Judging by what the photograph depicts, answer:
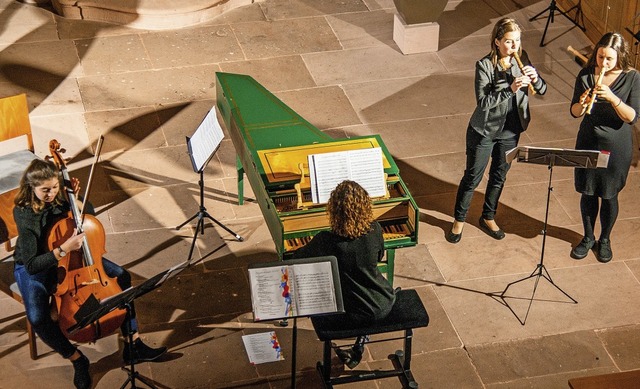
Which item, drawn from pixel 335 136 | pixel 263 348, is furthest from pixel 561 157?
pixel 335 136

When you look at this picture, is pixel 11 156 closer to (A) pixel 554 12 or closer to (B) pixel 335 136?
(B) pixel 335 136

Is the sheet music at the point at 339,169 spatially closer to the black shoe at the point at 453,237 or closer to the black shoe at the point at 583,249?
the black shoe at the point at 453,237

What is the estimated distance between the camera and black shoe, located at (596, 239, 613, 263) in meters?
7.37

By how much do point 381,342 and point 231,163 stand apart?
2521 mm

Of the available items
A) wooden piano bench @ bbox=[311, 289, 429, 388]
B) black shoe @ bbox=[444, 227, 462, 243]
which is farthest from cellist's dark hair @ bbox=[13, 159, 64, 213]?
black shoe @ bbox=[444, 227, 462, 243]

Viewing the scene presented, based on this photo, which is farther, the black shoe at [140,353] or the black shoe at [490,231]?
the black shoe at [490,231]

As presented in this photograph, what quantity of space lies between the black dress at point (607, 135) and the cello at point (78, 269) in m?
3.36

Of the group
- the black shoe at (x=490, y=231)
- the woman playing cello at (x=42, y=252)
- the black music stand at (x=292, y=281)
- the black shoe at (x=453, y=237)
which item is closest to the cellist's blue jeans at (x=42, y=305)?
the woman playing cello at (x=42, y=252)

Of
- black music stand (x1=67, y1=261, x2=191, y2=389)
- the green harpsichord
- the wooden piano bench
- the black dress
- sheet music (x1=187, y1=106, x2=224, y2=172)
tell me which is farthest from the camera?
sheet music (x1=187, y1=106, x2=224, y2=172)

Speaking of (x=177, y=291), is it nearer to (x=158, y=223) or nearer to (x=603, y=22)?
(x=158, y=223)

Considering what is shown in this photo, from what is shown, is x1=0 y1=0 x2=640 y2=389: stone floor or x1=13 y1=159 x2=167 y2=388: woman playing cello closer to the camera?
x1=13 y1=159 x2=167 y2=388: woman playing cello

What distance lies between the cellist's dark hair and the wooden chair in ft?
3.68

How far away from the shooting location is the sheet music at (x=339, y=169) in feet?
20.7

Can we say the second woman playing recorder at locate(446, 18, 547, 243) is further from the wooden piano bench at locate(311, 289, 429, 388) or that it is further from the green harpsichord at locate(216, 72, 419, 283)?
the wooden piano bench at locate(311, 289, 429, 388)
